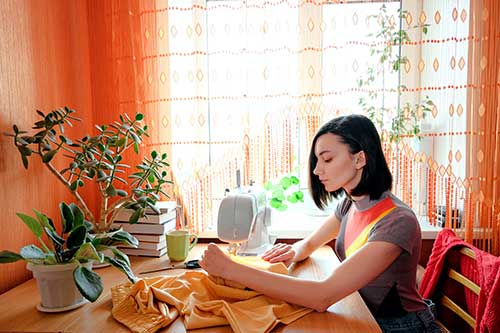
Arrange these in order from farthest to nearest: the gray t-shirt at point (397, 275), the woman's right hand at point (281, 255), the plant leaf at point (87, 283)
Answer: the woman's right hand at point (281, 255) → the gray t-shirt at point (397, 275) → the plant leaf at point (87, 283)

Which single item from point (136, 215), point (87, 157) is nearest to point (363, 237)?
point (136, 215)

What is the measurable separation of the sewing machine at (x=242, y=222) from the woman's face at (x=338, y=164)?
303 millimetres

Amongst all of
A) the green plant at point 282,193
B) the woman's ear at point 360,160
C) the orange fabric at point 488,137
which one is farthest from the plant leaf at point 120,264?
the orange fabric at point 488,137

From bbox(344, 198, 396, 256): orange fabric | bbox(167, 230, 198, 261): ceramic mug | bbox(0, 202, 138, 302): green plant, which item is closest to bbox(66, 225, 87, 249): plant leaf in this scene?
bbox(0, 202, 138, 302): green plant

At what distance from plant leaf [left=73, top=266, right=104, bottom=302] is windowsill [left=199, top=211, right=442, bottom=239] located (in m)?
0.95

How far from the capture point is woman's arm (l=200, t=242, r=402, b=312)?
1146 mm

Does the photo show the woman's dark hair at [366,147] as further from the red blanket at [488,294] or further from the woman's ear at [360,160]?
the red blanket at [488,294]

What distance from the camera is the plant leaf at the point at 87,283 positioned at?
107 centimetres

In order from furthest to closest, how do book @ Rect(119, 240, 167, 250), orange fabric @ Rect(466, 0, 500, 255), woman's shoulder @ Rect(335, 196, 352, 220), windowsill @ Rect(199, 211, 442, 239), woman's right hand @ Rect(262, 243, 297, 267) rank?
windowsill @ Rect(199, 211, 442, 239) → orange fabric @ Rect(466, 0, 500, 255) → book @ Rect(119, 240, 167, 250) → woman's shoulder @ Rect(335, 196, 352, 220) → woman's right hand @ Rect(262, 243, 297, 267)

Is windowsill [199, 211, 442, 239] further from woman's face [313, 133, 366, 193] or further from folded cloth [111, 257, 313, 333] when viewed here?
folded cloth [111, 257, 313, 333]

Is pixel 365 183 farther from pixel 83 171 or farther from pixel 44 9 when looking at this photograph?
pixel 44 9

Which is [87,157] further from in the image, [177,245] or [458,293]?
[458,293]

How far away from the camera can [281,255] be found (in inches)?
59.0

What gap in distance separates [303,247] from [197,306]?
1.93 ft
